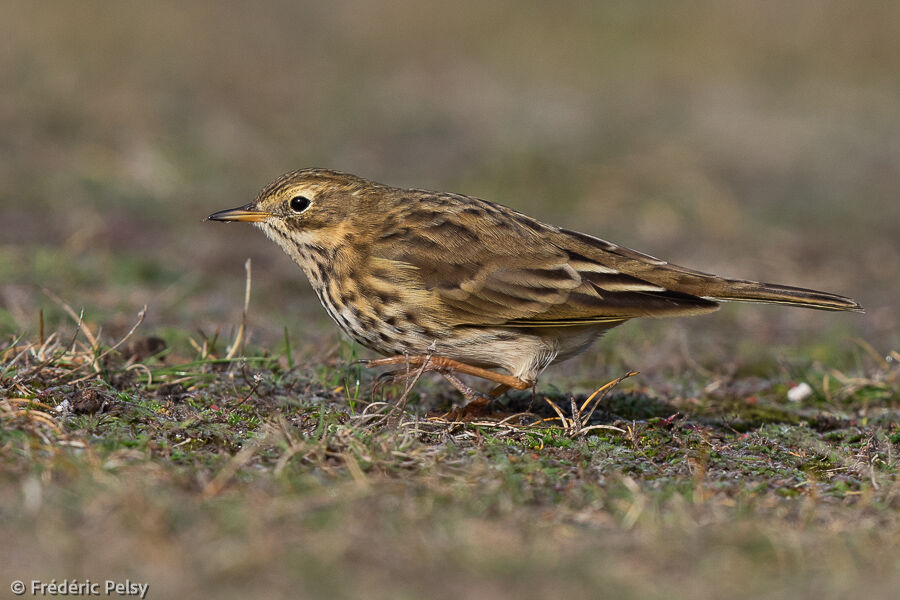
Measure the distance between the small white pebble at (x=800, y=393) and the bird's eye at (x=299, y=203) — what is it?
338cm

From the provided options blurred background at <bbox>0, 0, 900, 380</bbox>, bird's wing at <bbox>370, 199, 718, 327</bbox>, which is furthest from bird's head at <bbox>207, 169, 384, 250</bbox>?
blurred background at <bbox>0, 0, 900, 380</bbox>

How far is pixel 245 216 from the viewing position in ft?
23.4

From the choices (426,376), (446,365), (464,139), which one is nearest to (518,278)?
(446,365)

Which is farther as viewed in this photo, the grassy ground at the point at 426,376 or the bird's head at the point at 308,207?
the bird's head at the point at 308,207

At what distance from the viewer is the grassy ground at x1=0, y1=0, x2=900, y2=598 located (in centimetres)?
411

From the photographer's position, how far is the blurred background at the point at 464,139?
9.94m

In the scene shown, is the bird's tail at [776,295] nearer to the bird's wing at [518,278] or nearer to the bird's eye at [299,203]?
the bird's wing at [518,278]

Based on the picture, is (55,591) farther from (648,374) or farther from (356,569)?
(648,374)

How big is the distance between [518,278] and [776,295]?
144 cm

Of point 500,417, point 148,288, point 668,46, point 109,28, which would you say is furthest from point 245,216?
point 668,46

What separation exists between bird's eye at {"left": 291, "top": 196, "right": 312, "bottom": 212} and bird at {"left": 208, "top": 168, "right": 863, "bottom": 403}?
0.21 metres

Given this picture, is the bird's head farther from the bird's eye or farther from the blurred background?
the blurred background

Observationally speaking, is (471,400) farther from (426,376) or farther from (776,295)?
(776,295)

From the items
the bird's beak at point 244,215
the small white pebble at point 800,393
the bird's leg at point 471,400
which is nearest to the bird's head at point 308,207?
the bird's beak at point 244,215
